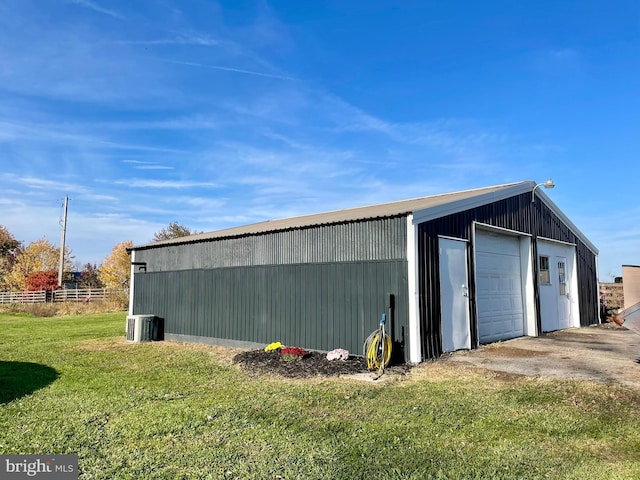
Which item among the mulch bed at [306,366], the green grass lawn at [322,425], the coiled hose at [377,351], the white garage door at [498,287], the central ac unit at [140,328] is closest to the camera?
the green grass lawn at [322,425]

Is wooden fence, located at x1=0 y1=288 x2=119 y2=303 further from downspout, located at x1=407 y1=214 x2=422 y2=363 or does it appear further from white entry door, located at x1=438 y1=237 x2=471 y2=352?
downspout, located at x1=407 y1=214 x2=422 y2=363

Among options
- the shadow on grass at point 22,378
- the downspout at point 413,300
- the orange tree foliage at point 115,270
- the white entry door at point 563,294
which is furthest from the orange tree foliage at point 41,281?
the white entry door at point 563,294

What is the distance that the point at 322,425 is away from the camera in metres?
4.10

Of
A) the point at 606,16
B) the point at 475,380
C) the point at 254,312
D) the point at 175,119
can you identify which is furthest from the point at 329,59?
the point at 475,380

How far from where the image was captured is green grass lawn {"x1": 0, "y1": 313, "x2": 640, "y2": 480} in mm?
3107

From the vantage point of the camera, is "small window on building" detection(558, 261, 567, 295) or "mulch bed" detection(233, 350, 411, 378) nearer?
"mulch bed" detection(233, 350, 411, 378)

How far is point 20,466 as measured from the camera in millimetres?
3180

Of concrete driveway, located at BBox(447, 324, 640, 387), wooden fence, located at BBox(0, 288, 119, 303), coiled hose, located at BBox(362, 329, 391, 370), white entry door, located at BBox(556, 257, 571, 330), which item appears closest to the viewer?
concrete driveway, located at BBox(447, 324, 640, 387)

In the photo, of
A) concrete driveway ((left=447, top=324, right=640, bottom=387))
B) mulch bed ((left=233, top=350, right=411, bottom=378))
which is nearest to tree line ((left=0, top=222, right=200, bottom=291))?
mulch bed ((left=233, top=350, right=411, bottom=378))

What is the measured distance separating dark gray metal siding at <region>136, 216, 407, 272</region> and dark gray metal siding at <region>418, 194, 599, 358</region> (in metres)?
0.64

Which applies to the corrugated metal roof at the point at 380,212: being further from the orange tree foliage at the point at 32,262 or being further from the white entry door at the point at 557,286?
the orange tree foliage at the point at 32,262

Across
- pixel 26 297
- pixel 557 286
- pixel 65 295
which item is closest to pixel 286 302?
pixel 557 286

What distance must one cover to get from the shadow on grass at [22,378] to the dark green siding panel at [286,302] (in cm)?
402

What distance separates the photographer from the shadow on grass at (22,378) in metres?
5.56
